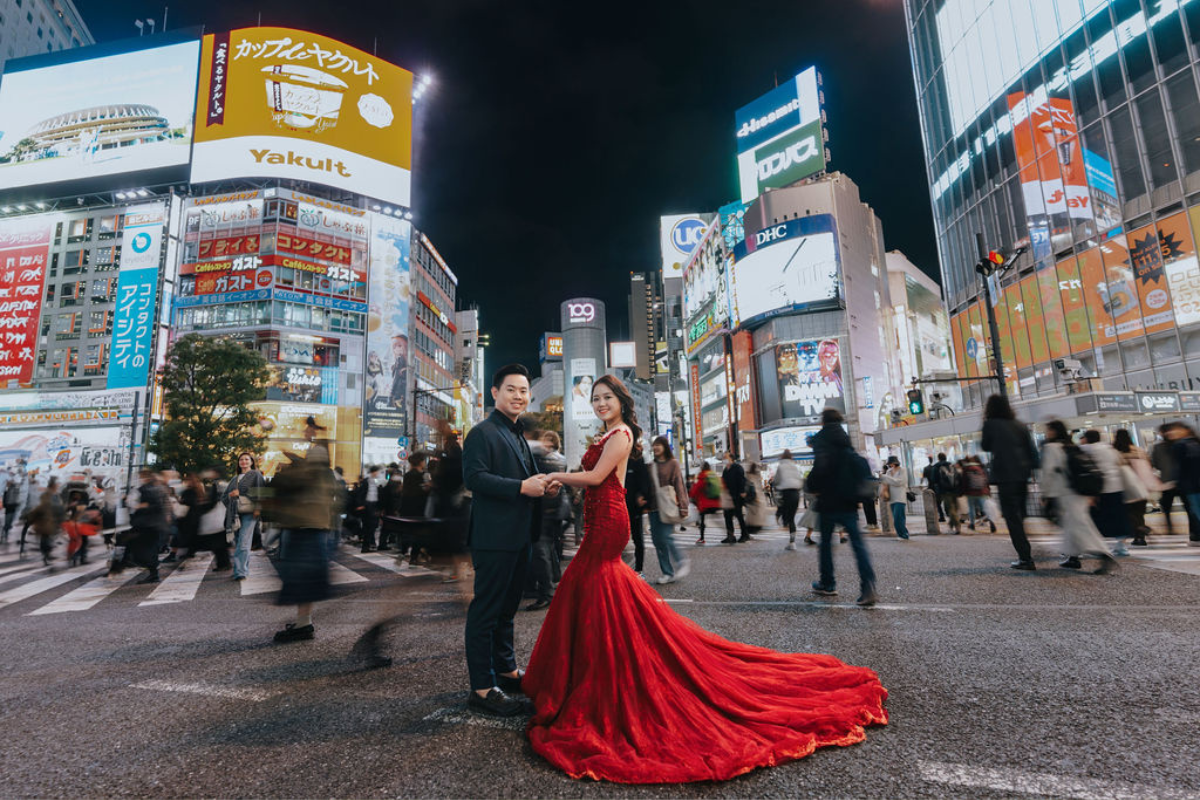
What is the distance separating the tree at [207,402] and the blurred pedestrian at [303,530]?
28478 millimetres

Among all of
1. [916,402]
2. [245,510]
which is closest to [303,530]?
[245,510]

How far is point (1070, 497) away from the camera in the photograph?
23.2 ft

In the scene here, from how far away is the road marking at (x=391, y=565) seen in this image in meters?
9.17

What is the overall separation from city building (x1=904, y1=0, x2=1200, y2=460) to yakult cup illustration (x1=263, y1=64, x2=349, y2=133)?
43.6m

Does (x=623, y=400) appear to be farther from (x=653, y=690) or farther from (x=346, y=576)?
(x=346, y=576)

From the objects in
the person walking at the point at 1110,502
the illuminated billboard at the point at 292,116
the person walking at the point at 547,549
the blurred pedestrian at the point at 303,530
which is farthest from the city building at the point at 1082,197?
the illuminated billboard at the point at 292,116

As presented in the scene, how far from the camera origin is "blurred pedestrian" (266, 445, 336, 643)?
15.1 feet

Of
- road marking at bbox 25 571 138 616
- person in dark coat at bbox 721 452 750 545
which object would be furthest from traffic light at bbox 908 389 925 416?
road marking at bbox 25 571 138 616

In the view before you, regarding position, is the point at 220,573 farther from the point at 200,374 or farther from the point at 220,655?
the point at 200,374

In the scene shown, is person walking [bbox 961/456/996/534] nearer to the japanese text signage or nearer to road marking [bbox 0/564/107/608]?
road marking [bbox 0/564/107/608]

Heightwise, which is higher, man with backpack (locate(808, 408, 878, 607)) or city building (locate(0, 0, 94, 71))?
city building (locate(0, 0, 94, 71))

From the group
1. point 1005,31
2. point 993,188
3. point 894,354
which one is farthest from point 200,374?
point 894,354

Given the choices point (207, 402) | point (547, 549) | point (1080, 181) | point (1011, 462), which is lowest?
point (547, 549)

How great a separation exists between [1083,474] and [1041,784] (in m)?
6.19
